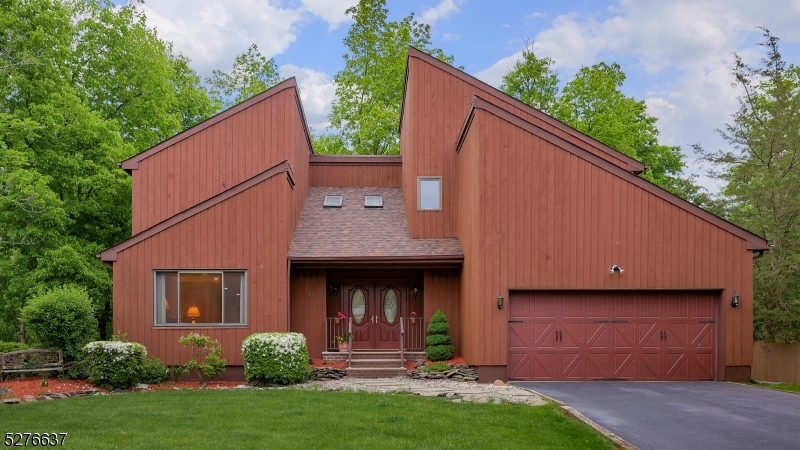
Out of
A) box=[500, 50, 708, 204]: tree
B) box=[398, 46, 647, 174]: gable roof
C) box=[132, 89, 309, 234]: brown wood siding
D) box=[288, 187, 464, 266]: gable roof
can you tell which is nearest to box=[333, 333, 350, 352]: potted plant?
box=[288, 187, 464, 266]: gable roof

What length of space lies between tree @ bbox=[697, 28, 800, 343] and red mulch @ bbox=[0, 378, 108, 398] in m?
17.3

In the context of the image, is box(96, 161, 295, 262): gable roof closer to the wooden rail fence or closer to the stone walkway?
the stone walkway

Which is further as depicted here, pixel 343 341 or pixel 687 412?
pixel 343 341

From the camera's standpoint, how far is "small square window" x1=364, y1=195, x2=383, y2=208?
60.0 feet

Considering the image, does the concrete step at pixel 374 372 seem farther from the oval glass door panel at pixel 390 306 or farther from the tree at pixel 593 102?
the tree at pixel 593 102

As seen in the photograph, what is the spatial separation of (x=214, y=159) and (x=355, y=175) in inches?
196

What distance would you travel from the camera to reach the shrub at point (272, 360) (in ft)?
41.2

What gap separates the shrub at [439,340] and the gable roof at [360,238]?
147cm

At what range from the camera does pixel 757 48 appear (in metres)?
17.7

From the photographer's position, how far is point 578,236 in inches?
526

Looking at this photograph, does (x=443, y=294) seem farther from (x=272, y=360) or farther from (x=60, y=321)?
(x=60, y=321)

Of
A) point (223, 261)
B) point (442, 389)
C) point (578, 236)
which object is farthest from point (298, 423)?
point (578, 236)

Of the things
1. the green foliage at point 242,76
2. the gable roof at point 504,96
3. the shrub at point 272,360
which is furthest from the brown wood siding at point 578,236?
the green foliage at point 242,76

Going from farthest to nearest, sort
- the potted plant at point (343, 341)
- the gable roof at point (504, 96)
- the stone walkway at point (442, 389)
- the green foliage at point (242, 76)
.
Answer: the green foliage at point (242, 76) < the gable roof at point (504, 96) < the potted plant at point (343, 341) < the stone walkway at point (442, 389)
